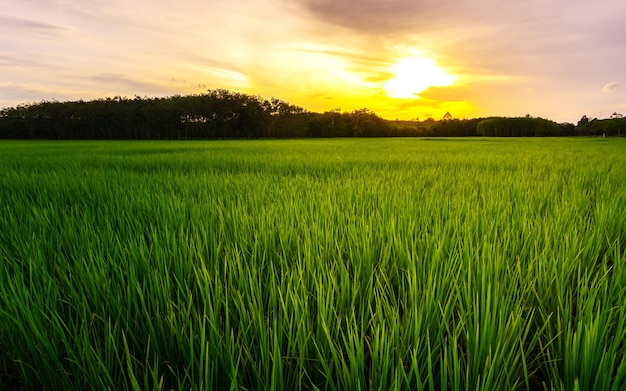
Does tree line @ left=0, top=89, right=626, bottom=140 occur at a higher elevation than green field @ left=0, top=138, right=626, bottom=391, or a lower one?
higher

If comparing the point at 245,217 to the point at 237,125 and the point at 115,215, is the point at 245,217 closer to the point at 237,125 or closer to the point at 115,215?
the point at 115,215

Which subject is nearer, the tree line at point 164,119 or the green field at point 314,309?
the green field at point 314,309

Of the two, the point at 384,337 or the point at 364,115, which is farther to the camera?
the point at 364,115

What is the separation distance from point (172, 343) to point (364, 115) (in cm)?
9068

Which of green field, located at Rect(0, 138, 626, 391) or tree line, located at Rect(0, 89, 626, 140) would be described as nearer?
green field, located at Rect(0, 138, 626, 391)

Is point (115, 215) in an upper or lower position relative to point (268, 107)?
lower

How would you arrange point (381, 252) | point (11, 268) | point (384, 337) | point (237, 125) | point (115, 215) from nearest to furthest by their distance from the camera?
point (384, 337), point (381, 252), point (11, 268), point (115, 215), point (237, 125)

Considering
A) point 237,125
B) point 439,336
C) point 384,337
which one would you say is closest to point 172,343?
point 384,337

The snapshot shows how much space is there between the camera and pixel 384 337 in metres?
0.69

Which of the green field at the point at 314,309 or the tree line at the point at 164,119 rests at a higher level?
the tree line at the point at 164,119

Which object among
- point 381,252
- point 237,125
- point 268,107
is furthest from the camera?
point 268,107

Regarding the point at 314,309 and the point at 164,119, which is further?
the point at 164,119

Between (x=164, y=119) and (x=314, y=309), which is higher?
(x=164, y=119)

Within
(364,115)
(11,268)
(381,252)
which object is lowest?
(11,268)
